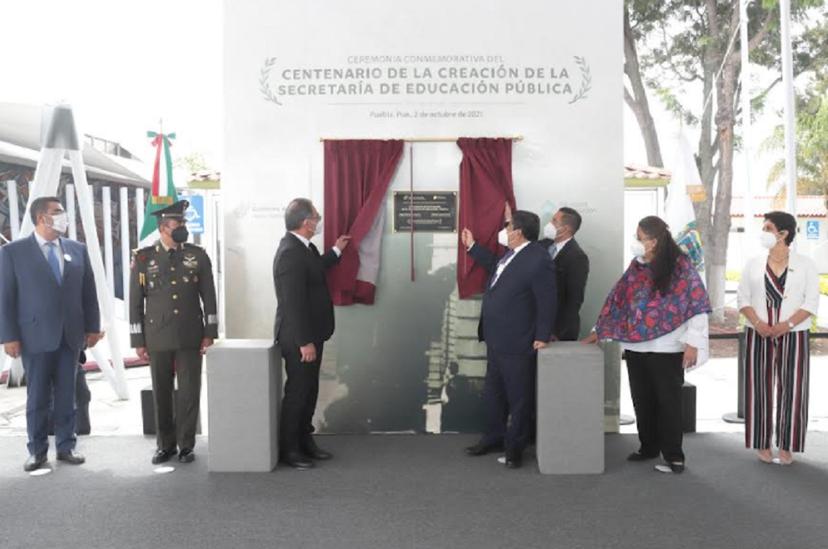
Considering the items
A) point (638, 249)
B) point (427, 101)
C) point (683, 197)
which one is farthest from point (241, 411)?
point (683, 197)

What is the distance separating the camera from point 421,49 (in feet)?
16.9

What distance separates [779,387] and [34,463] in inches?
174

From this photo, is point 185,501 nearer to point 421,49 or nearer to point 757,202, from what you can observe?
point 421,49

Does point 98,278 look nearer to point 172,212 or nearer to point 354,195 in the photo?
point 172,212

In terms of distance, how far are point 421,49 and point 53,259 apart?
267 cm

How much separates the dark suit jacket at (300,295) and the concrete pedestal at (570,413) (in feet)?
4.30

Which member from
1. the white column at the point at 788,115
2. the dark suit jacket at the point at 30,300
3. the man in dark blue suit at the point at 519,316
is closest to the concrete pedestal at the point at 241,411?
the dark suit jacket at the point at 30,300

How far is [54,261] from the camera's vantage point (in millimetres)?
4527

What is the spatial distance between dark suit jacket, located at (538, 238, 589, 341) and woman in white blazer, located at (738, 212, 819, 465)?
0.94 m

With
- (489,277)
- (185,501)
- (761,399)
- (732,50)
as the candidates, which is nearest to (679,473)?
(761,399)

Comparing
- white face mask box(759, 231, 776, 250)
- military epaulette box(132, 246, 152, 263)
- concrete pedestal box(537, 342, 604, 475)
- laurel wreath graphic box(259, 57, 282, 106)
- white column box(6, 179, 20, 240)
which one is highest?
laurel wreath graphic box(259, 57, 282, 106)

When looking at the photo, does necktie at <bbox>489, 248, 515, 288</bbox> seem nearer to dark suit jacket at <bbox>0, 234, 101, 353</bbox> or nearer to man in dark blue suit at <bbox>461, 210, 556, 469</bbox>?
man in dark blue suit at <bbox>461, 210, 556, 469</bbox>

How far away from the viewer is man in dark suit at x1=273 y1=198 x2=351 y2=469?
4.41m

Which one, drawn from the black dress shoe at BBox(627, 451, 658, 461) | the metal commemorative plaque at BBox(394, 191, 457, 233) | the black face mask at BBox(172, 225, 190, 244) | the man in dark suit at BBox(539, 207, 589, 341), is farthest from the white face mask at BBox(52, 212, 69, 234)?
the black dress shoe at BBox(627, 451, 658, 461)
